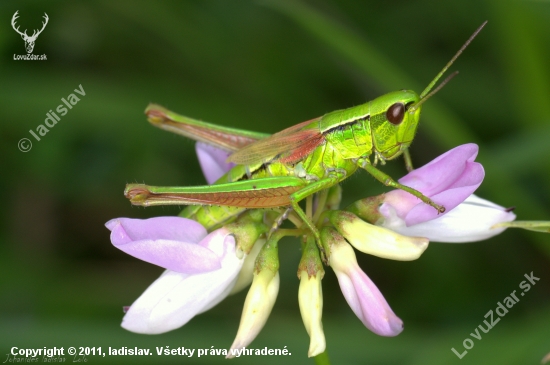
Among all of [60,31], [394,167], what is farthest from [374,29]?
[60,31]

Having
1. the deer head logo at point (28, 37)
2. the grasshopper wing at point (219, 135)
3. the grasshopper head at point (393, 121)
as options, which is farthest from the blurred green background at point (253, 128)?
the grasshopper head at point (393, 121)

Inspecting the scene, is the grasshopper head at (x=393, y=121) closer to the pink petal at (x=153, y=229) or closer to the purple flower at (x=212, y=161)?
the purple flower at (x=212, y=161)

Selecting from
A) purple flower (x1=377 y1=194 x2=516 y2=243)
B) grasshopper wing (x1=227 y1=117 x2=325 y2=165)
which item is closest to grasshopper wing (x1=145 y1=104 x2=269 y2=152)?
grasshopper wing (x1=227 y1=117 x2=325 y2=165)

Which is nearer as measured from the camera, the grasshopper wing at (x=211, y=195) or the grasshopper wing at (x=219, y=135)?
the grasshopper wing at (x=211, y=195)

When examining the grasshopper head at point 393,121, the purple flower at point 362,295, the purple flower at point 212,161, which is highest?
the purple flower at point 212,161

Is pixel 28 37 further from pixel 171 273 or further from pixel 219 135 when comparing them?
pixel 171 273

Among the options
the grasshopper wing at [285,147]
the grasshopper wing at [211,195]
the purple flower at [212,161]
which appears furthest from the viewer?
the purple flower at [212,161]

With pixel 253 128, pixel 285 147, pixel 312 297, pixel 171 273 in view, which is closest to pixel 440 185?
pixel 312 297
